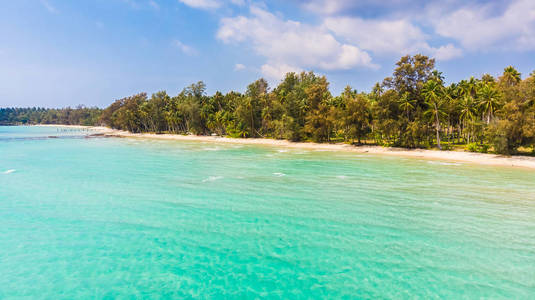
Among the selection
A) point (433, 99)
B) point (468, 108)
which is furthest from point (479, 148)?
point (433, 99)

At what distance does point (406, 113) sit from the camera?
5622 centimetres

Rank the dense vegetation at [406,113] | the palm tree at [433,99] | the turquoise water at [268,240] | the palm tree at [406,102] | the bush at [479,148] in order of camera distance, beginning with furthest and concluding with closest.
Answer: the palm tree at [406,102] < the palm tree at [433,99] < the bush at [479,148] < the dense vegetation at [406,113] < the turquoise water at [268,240]

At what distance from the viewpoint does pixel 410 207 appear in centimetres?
1892

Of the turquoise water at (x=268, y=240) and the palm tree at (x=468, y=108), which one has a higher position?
the palm tree at (x=468, y=108)

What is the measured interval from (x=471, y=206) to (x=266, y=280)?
55.7 ft

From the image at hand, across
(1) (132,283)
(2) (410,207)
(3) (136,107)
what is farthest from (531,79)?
(3) (136,107)

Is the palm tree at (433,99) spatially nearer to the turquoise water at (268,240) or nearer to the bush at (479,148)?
the bush at (479,148)

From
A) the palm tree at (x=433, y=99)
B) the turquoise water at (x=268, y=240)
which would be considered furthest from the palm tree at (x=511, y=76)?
the turquoise water at (x=268, y=240)

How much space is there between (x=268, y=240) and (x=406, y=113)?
53.0 metres

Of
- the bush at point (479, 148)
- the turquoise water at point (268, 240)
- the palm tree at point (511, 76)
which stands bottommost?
the turquoise water at point (268, 240)

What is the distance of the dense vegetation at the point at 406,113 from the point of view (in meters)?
41.8

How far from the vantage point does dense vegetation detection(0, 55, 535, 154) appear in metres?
41.8

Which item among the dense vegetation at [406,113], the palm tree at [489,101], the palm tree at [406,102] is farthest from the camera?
the palm tree at [406,102]

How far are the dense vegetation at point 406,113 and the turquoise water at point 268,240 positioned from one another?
926 inches
